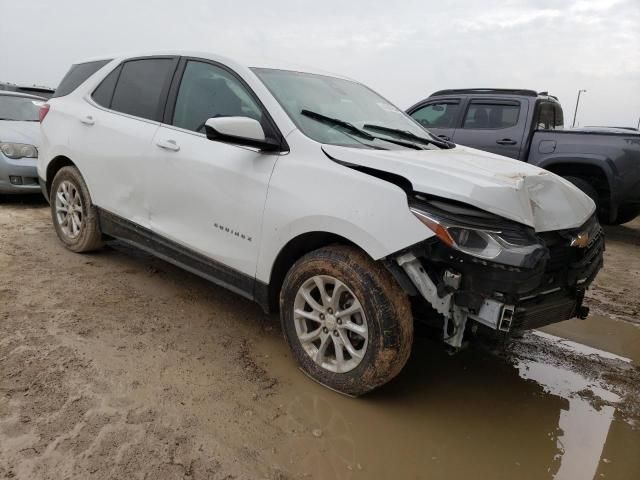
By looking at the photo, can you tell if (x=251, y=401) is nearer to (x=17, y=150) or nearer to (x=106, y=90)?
(x=106, y=90)

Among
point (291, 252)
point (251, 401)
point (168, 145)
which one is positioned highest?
point (168, 145)

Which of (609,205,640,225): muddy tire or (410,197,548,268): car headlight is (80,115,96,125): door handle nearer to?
(410,197,548,268): car headlight

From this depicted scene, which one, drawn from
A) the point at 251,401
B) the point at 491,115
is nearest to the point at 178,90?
the point at 251,401

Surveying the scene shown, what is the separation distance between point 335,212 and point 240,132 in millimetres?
712

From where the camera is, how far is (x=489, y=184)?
2.38m

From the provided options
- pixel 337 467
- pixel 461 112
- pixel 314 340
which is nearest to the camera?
pixel 337 467

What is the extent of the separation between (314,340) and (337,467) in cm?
80

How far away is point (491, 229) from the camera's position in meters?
2.31

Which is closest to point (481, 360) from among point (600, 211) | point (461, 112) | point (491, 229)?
point (491, 229)

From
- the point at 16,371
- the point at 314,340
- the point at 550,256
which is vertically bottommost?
the point at 16,371

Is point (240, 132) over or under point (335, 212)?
over

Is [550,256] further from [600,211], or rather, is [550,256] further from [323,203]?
[600,211]

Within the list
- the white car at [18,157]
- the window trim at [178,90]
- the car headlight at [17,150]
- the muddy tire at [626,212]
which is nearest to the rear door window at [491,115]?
the muddy tire at [626,212]

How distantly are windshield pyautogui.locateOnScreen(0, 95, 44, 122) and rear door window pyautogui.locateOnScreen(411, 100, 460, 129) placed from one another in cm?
588
